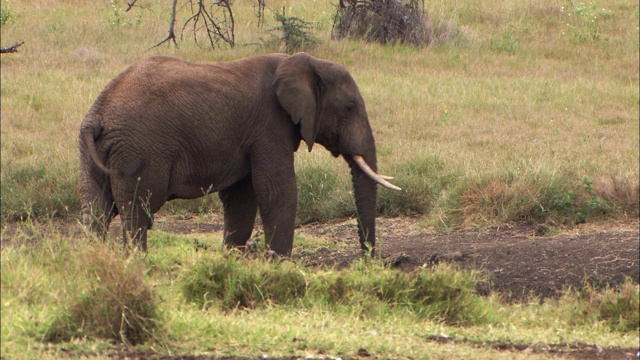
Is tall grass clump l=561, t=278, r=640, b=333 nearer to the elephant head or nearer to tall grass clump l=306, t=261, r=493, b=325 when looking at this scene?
tall grass clump l=306, t=261, r=493, b=325

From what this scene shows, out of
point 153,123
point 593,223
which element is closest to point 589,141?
point 593,223

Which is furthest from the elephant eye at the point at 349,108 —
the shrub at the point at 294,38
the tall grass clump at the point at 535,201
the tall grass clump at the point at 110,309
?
the shrub at the point at 294,38

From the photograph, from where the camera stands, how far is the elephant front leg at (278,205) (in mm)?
8594

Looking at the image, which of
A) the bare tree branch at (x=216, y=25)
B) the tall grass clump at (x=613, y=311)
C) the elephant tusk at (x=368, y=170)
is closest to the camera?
the tall grass clump at (x=613, y=311)

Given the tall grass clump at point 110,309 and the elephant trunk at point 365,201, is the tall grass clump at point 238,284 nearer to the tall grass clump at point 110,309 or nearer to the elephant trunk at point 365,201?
the tall grass clump at point 110,309

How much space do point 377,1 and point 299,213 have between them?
29.5ft

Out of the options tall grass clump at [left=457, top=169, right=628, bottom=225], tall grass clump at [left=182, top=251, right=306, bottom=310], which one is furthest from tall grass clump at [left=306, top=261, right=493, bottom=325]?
tall grass clump at [left=457, top=169, right=628, bottom=225]

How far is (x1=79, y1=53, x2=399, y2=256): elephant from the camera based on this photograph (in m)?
7.92

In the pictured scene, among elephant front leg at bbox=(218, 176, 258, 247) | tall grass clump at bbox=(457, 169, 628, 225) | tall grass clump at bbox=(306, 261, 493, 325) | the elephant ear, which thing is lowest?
tall grass clump at bbox=(457, 169, 628, 225)

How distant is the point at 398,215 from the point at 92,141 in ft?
15.1

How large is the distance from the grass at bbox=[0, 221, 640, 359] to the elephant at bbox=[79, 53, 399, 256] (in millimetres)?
770

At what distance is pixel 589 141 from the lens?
14102mm

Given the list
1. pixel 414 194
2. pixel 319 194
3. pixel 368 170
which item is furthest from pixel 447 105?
pixel 368 170

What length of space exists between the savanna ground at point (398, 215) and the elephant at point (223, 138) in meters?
0.50
